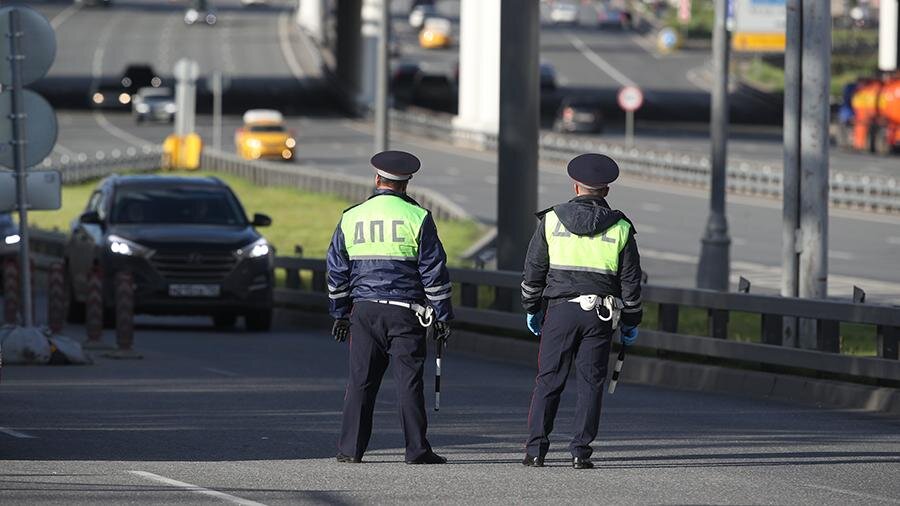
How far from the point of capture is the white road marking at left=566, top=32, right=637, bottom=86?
103 m

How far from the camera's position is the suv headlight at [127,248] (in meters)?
23.0

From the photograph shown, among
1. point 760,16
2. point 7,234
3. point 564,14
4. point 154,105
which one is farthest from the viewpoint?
point 564,14

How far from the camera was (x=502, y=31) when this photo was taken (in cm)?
2261

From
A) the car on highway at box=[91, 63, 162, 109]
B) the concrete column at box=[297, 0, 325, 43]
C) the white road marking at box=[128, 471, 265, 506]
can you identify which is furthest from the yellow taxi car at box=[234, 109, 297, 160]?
the white road marking at box=[128, 471, 265, 506]

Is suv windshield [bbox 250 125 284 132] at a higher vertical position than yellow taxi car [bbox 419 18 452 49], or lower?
higher

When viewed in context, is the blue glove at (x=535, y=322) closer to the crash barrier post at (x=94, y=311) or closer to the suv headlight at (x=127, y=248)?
the crash barrier post at (x=94, y=311)

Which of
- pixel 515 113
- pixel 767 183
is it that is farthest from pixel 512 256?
pixel 767 183

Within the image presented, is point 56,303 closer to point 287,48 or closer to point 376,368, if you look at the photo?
point 376,368

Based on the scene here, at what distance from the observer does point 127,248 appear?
23047 millimetres

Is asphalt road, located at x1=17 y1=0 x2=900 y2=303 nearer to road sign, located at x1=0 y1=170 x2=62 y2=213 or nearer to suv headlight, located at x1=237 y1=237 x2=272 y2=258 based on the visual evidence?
suv headlight, located at x1=237 y1=237 x2=272 y2=258

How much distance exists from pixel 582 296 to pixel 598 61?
102125mm

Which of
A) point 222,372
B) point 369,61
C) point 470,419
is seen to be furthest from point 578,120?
point 470,419

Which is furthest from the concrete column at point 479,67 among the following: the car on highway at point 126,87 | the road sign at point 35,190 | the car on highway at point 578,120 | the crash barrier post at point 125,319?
the road sign at point 35,190

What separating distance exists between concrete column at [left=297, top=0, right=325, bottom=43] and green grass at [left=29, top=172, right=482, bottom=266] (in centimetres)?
6603
